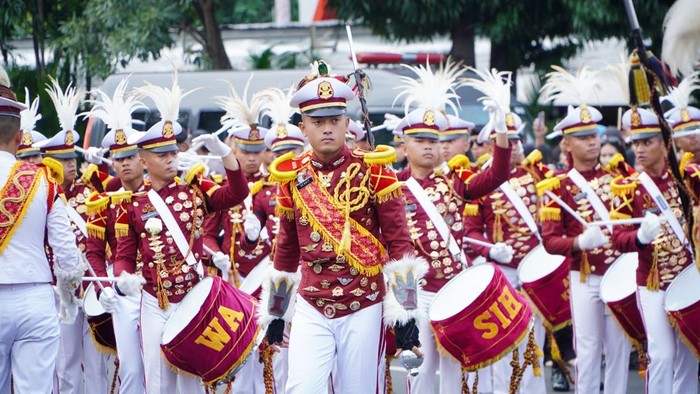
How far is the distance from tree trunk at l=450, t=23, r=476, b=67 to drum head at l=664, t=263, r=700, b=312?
11948 mm

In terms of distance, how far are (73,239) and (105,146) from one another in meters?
2.79

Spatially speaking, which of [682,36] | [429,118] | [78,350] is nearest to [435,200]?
[429,118]

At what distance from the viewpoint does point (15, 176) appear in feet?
25.7

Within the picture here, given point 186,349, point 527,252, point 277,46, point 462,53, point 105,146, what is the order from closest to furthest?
point 186,349
point 105,146
point 527,252
point 462,53
point 277,46

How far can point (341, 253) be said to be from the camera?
766cm

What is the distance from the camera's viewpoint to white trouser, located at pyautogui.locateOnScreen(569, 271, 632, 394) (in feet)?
33.8

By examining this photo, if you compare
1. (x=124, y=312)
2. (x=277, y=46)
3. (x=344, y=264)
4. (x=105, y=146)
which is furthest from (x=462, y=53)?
(x=344, y=264)

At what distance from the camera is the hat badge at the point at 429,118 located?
9867 mm

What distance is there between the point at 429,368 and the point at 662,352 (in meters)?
1.63

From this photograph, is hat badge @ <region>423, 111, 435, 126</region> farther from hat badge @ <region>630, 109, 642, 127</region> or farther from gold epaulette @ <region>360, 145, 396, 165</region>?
gold epaulette @ <region>360, 145, 396, 165</region>

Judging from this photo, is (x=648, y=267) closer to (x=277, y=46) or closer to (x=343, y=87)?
(x=343, y=87)

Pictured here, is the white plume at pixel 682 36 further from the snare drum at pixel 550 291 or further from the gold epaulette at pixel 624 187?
the snare drum at pixel 550 291

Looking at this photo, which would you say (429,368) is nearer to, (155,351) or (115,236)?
(155,351)

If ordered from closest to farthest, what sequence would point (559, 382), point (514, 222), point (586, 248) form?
point (586, 248) → point (514, 222) → point (559, 382)
